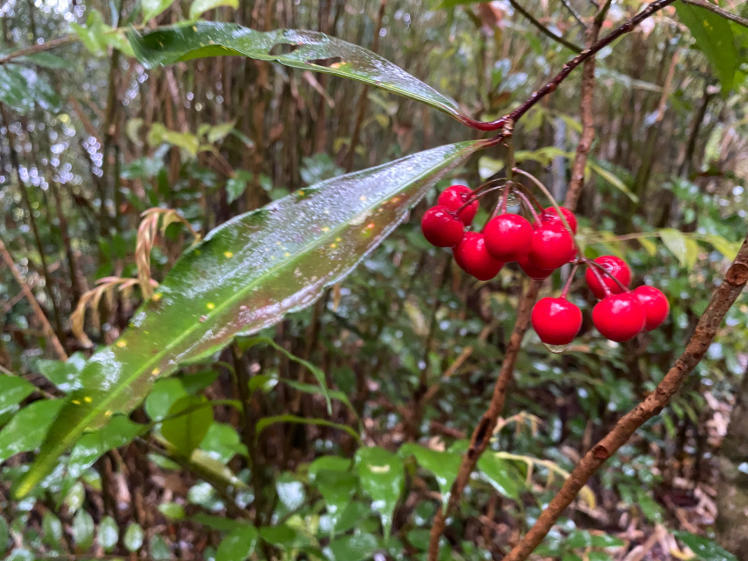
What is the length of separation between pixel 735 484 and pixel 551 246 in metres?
0.42

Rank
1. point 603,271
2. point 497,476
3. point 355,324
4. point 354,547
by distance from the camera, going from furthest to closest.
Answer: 1. point 355,324
2. point 354,547
3. point 497,476
4. point 603,271

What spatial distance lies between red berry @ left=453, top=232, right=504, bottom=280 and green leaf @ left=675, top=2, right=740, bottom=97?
0.25 m

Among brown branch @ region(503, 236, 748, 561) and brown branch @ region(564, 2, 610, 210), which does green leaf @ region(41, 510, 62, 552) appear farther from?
brown branch @ region(564, 2, 610, 210)

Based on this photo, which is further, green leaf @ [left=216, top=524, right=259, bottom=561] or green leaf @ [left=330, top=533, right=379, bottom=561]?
green leaf @ [left=330, top=533, right=379, bottom=561]

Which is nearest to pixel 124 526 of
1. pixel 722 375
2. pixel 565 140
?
pixel 565 140

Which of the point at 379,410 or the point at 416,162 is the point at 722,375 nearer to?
the point at 379,410

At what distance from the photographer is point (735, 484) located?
56cm

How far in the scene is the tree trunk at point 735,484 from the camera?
536 mm

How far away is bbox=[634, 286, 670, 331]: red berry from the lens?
1.30 ft

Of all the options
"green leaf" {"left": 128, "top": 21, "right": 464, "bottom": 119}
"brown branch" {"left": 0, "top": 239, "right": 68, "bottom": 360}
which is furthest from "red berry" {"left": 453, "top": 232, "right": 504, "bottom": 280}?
"brown branch" {"left": 0, "top": 239, "right": 68, "bottom": 360}

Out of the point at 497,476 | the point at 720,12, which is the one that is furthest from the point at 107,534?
the point at 720,12

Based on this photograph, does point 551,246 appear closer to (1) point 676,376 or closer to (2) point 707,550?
(1) point 676,376

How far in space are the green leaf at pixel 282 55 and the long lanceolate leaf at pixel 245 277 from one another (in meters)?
0.05

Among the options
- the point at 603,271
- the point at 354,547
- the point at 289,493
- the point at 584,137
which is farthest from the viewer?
the point at 289,493
